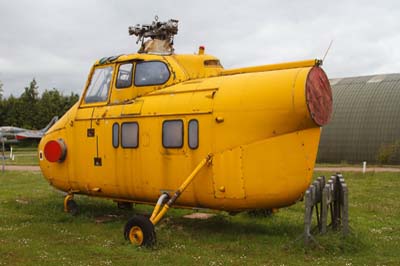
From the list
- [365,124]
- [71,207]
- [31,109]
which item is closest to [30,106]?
[31,109]

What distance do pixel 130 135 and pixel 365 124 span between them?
25431 millimetres

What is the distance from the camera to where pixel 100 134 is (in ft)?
33.2

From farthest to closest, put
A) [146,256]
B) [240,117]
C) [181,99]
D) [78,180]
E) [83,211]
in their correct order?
1. [83,211]
2. [78,180]
3. [181,99]
4. [240,117]
5. [146,256]

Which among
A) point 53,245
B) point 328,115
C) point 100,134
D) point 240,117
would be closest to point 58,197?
point 100,134

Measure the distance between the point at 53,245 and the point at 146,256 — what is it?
1963 mm

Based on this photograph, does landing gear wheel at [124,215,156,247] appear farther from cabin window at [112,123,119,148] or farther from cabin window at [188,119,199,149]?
cabin window at [112,123,119,148]

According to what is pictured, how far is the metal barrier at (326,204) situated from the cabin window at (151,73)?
3.66m

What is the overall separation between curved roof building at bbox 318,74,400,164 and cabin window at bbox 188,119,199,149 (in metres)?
24.1

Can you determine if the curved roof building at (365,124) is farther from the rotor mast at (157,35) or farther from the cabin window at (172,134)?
the cabin window at (172,134)

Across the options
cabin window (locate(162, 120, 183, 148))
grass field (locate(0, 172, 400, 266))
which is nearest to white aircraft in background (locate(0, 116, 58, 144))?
grass field (locate(0, 172, 400, 266))

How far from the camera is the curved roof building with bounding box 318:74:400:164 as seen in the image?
30.9 metres

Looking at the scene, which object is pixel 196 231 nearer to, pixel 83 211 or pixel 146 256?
pixel 146 256

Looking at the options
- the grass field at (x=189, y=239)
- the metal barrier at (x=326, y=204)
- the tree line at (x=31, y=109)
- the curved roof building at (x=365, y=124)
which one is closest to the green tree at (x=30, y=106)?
the tree line at (x=31, y=109)

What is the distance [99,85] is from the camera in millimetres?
10656
